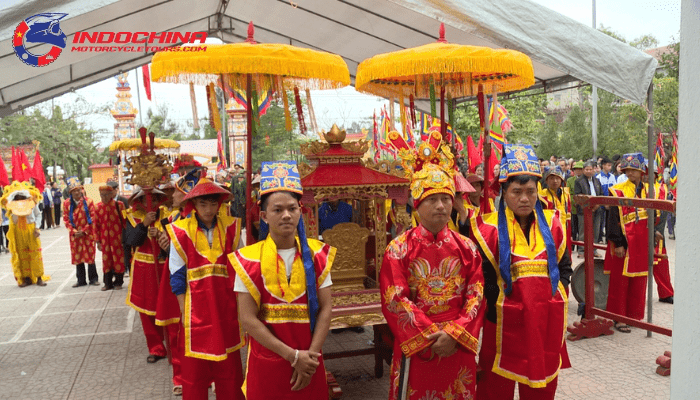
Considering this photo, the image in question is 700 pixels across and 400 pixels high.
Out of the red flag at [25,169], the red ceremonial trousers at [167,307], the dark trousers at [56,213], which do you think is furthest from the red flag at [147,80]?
the dark trousers at [56,213]

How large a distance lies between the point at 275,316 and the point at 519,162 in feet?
→ 5.41

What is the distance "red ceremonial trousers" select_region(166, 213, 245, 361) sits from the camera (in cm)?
352

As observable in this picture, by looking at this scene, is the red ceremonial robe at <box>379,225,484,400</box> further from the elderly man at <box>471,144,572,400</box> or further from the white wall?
the white wall

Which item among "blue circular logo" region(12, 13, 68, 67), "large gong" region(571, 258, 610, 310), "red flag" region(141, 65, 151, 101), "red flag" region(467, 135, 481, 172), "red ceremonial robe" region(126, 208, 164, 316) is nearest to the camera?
"blue circular logo" region(12, 13, 68, 67)

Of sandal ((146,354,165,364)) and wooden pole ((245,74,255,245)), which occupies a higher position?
wooden pole ((245,74,255,245))

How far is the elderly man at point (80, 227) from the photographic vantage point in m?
9.03

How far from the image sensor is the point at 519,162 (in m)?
3.07

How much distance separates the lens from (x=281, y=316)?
9.05ft

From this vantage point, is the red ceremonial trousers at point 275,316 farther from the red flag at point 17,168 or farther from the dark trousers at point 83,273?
the red flag at point 17,168

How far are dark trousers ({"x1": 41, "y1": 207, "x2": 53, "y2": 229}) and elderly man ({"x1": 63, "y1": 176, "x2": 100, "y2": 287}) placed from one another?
10898mm

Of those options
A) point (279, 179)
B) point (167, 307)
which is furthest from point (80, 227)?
point (279, 179)

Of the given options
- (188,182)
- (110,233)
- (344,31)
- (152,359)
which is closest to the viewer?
(188,182)

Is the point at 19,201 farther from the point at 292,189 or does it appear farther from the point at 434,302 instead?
the point at 434,302

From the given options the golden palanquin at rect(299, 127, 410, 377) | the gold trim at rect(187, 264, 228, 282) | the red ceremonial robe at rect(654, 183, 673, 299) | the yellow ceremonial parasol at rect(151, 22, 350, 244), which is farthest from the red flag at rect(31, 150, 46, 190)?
the red ceremonial robe at rect(654, 183, 673, 299)
